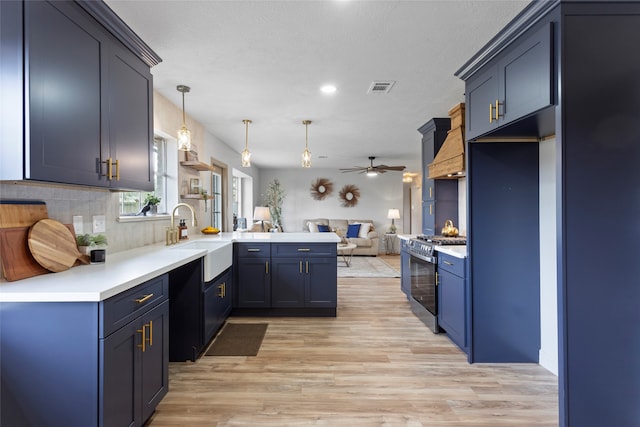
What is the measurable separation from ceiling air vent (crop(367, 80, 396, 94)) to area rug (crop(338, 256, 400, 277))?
12.1 feet

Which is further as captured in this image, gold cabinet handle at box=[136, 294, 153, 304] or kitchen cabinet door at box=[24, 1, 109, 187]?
gold cabinet handle at box=[136, 294, 153, 304]

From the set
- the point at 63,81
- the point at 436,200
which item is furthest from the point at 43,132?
the point at 436,200

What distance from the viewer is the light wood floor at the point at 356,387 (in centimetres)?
194

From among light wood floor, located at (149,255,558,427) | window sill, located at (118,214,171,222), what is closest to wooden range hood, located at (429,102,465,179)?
light wood floor, located at (149,255,558,427)

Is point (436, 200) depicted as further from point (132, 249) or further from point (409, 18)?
point (132, 249)

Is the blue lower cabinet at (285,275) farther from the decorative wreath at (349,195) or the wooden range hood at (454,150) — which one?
the decorative wreath at (349,195)

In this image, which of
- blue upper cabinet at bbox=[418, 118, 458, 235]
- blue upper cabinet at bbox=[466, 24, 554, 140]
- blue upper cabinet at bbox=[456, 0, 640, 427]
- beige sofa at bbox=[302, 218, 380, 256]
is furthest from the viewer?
beige sofa at bbox=[302, 218, 380, 256]

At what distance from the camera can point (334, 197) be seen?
969cm

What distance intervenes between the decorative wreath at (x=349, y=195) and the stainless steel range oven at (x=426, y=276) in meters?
5.70

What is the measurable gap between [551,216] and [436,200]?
1667mm

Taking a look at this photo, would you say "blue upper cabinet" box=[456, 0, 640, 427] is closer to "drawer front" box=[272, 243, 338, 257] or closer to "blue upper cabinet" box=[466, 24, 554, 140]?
"blue upper cabinet" box=[466, 24, 554, 140]

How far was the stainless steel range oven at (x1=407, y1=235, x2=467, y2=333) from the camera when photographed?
10.7 ft

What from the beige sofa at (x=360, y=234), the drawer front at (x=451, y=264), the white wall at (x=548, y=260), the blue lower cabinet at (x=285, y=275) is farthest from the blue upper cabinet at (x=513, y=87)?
the beige sofa at (x=360, y=234)

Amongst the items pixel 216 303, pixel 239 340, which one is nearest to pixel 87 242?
pixel 216 303
